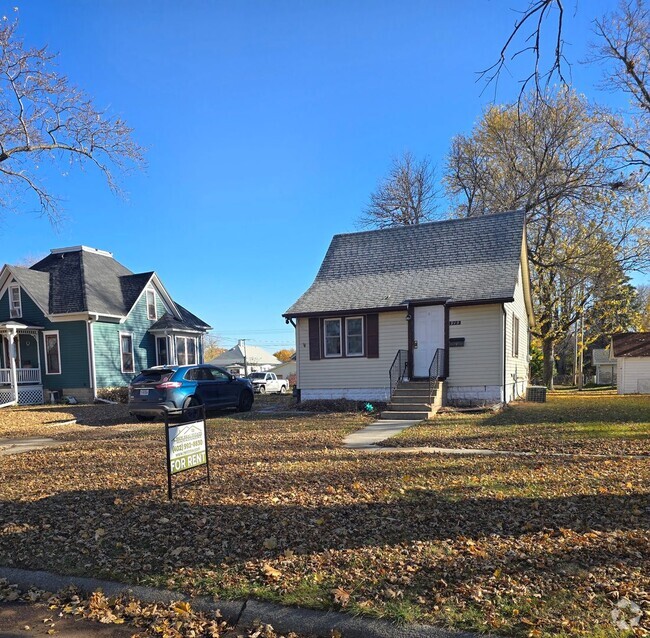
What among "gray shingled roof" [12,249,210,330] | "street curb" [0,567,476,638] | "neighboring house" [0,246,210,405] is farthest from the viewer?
"gray shingled roof" [12,249,210,330]

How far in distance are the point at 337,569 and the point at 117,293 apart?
2320 centimetres

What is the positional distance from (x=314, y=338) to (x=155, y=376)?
5419mm

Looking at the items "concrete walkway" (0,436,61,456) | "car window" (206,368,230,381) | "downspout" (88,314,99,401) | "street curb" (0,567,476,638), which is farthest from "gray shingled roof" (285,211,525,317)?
"street curb" (0,567,476,638)

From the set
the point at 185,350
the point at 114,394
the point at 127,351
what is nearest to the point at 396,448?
the point at 114,394

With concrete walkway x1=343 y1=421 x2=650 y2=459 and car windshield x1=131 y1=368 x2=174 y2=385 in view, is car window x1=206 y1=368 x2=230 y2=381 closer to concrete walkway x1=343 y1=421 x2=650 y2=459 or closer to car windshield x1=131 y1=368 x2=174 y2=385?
car windshield x1=131 y1=368 x2=174 y2=385

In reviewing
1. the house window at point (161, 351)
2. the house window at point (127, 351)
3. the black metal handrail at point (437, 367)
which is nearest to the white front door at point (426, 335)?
the black metal handrail at point (437, 367)

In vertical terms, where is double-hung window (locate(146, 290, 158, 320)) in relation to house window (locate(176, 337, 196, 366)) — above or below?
above

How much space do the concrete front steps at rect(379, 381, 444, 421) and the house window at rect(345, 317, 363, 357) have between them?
213 cm

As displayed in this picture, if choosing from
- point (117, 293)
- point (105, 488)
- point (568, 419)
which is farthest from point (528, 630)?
point (117, 293)

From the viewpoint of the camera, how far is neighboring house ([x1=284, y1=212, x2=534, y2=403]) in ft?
47.2

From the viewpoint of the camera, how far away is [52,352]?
22.4 metres

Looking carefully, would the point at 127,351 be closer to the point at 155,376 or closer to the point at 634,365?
the point at 155,376

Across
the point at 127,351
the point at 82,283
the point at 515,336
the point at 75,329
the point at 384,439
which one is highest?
the point at 82,283

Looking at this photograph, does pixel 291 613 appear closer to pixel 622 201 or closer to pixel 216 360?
pixel 622 201
